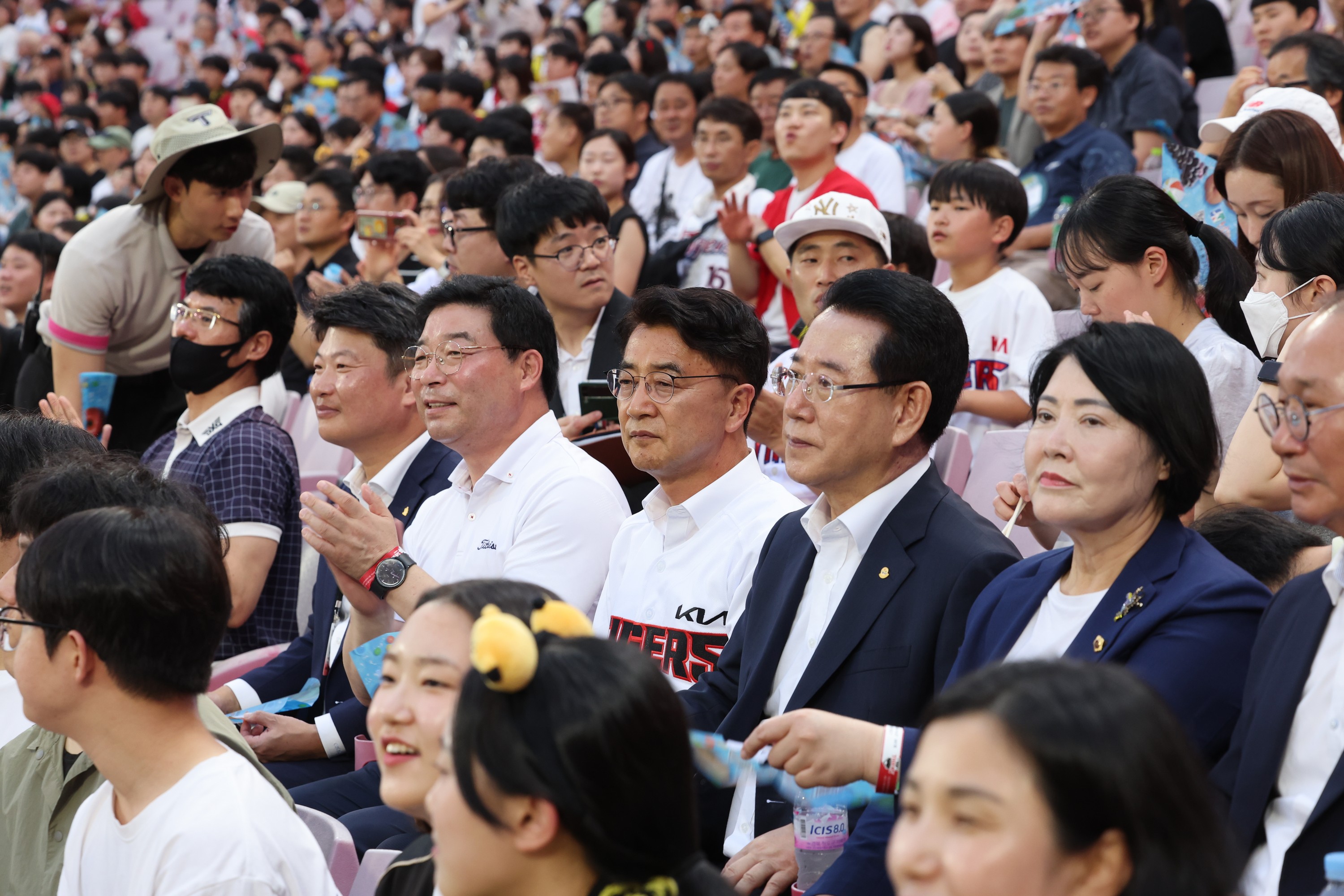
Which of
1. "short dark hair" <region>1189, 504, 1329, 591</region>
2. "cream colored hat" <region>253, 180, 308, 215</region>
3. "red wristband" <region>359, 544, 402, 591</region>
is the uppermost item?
"short dark hair" <region>1189, 504, 1329, 591</region>

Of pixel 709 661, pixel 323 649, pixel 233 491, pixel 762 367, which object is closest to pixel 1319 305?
pixel 762 367

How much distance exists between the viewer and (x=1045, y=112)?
621 centimetres

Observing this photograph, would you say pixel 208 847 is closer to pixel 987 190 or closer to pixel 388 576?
pixel 388 576

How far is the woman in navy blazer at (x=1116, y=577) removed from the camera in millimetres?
2061

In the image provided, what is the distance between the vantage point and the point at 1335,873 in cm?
159

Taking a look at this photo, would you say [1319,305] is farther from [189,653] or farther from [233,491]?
[233,491]

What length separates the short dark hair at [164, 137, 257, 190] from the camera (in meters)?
4.80

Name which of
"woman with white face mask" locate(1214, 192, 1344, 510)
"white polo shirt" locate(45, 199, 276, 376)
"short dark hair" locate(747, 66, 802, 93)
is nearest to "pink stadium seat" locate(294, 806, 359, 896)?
"woman with white face mask" locate(1214, 192, 1344, 510)

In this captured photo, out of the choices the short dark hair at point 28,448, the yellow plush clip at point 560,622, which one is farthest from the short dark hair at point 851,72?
the yellow plush clip at point 560,622

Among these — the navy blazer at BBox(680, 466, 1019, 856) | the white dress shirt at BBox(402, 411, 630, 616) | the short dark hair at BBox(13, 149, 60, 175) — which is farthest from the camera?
the short dark hair at BBox(13, 149, 60, 175)

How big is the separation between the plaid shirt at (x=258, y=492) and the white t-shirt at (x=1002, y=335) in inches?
86.5

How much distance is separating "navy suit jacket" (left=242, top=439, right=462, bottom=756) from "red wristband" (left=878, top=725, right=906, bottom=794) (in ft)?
6.10

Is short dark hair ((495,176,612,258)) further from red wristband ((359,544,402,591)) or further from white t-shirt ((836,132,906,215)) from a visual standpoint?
white t-shirt ((836,132,906,215))

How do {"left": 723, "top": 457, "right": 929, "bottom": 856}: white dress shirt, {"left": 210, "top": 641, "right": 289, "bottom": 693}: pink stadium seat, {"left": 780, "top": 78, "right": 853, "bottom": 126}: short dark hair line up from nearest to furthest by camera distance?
{"left": 723, "top": 457, "right": 929, "bottom": 856}: white dress shirt < {"left": 210, "top": 641, "right": 289, "bottom": 693}: pink stadium seat < {"left": 780, "top": 78, "right": 853, "bottom": 126}: short dark hair
